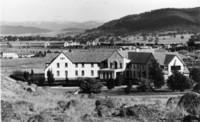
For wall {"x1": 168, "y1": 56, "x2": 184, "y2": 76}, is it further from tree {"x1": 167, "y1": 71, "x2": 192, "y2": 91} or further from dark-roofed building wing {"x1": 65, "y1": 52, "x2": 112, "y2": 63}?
dark-roofed building wing {"x1": 65, "y1": 52, "x2": 112, "y2": 63}

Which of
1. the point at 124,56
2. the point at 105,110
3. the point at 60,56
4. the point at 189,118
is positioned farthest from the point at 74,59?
the point at 189,118

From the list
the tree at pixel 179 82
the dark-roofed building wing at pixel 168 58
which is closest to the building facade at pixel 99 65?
the dark-roofed building wing at pixel 168 58

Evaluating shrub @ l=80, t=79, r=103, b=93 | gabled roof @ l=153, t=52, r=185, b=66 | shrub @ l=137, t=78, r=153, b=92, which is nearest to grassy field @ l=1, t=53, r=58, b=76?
shrub @ l=80, t=79, r=103, b=93

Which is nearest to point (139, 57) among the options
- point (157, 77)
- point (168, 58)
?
point (168, 58)

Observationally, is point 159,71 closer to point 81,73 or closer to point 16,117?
point 81,73

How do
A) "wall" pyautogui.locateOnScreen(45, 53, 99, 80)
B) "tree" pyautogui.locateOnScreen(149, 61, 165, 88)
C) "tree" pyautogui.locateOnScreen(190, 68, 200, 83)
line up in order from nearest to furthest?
"tree" pyautogui.locateOnScreen(149, 61, 165, 88) < "tree" pyautogui.locateOnScreen(190, 68, 200, 83) < "wall" pyautogui.locateOnScreen(45, 53, 99, 80)

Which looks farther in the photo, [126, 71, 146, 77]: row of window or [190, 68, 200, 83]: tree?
[126, 71, 146, 77]: row of window

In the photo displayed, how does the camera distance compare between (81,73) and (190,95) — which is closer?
(190,95)

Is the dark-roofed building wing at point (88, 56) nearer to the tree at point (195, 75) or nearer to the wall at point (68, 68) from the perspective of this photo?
the wall at point (68, 68)

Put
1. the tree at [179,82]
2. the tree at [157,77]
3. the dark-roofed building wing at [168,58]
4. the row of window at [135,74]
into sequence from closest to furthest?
the tree at [179,82] → the tree at [157,77] → the dark-roofed building wing at [168,58] → the row of window at [135,74]
